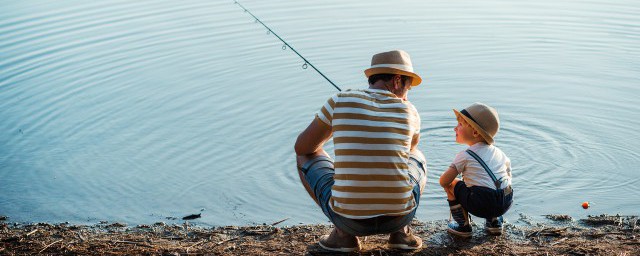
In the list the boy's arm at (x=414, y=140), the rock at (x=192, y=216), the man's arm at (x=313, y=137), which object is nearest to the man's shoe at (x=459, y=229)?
the boy's arm at (x=414, y=140)

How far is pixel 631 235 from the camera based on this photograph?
13.9ft

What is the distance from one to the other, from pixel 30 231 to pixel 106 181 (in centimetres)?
106

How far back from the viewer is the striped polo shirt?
350cm

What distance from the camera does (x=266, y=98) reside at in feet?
24.2

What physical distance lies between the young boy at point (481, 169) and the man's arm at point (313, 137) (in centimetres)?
74

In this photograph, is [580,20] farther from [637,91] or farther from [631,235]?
[631,235]

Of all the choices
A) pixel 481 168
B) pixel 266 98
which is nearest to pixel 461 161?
pixel 481 168

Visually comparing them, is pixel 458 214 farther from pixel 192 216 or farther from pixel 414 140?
pixel 192 216

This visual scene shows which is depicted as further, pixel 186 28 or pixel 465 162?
pixel 186 28

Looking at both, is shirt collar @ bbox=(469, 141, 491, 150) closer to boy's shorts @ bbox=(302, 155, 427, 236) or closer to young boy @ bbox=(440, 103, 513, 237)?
young boy @ bbox=(440, 103, 513, 237)

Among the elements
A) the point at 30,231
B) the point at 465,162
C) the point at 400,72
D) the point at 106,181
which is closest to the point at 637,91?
the point at 465,162

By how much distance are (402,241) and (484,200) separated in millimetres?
473

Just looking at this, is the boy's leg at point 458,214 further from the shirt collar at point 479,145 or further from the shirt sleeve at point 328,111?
the shirt sleeve at point 328,111

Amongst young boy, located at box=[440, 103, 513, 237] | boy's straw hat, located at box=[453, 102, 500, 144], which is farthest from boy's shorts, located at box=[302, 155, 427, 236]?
boy's straw hat, located at box=[453, 102, 500, 144]
